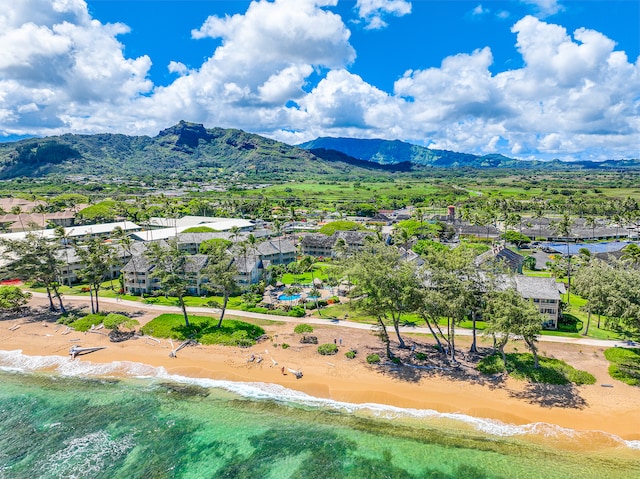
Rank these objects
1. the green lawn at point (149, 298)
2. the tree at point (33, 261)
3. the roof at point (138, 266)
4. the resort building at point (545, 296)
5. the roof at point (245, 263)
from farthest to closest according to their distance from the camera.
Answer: the roof at point (245, 263) → the roof at point (138, 266) → the green lawn at point (149, 298) → the tree at point (33, 261) → the resort building at point (545, 296)

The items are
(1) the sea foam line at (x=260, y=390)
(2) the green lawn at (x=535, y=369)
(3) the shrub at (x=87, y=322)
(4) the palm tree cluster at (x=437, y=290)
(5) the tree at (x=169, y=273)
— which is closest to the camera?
(1) the sea foam line at (x=260, y=390)

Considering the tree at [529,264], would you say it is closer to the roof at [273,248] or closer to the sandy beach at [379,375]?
the sandy beach at [379,375]

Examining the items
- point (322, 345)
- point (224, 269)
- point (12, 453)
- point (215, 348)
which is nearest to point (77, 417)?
point (12, 453)

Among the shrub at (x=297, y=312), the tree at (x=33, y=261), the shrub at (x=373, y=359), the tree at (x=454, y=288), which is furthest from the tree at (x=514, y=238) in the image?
the tree at (x=33, y=261)

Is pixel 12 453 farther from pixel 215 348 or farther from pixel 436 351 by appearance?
pixel 436 351

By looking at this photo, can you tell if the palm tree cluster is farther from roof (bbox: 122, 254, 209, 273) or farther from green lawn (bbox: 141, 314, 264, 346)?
roof (bbox: 122, 254, 209, 273)

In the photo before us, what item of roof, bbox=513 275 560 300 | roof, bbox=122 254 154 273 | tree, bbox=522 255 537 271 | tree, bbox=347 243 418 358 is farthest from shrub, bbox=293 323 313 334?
tree, bbox=522 255 537 271
